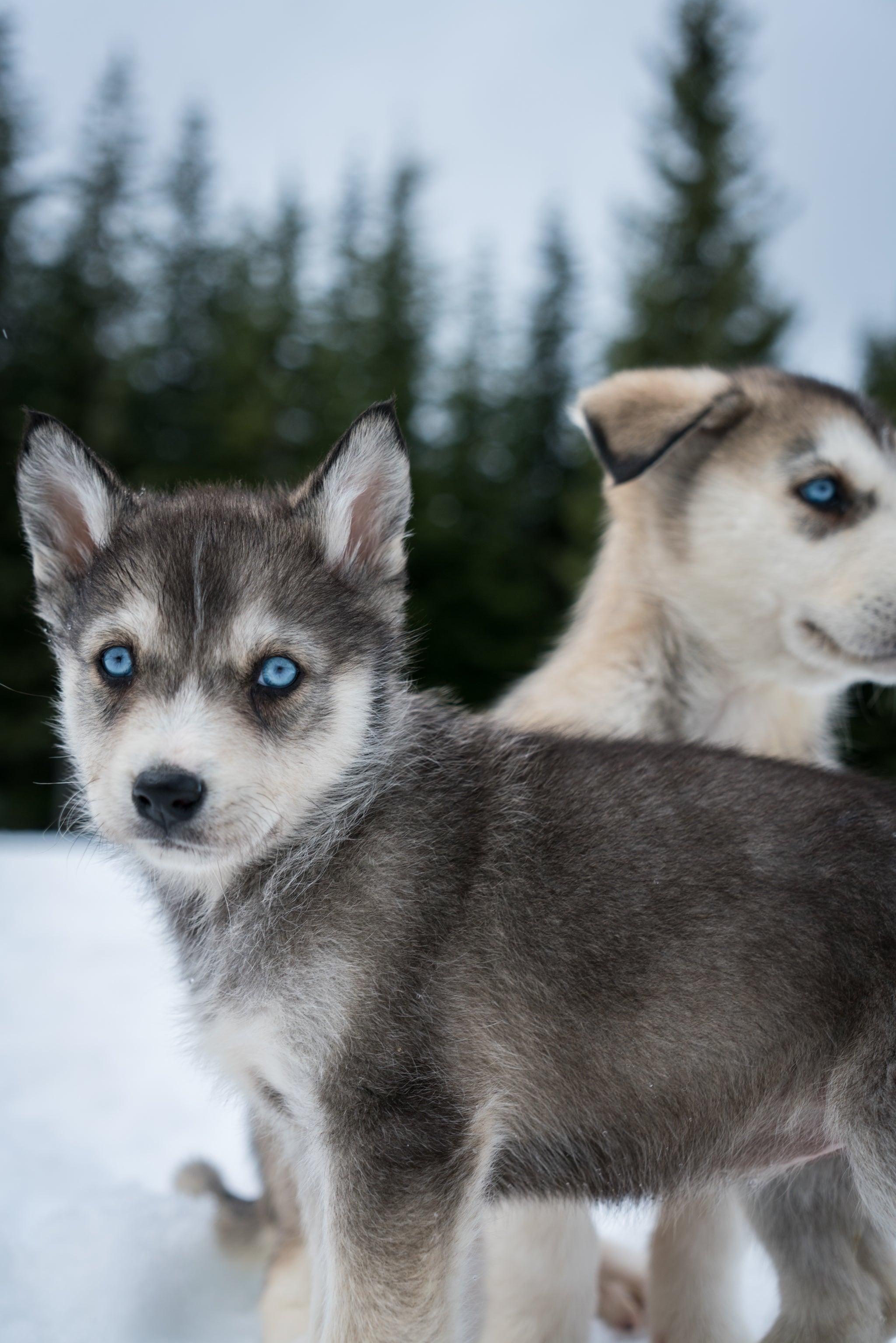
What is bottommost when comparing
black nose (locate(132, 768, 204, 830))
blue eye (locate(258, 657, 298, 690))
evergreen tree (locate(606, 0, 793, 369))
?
evergreen tree (locate(606, 0, 793, 369))

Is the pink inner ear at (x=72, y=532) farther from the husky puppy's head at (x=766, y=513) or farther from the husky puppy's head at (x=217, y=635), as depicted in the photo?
the husky puppy's head at (x=766, y=513)

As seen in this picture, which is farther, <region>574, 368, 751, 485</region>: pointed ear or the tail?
<region>574, 368, 751, 485</region>: pointed ear

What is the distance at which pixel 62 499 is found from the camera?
11.5 ft

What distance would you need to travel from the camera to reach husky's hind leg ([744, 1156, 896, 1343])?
3453mm

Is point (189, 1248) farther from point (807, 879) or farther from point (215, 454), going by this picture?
point (215, 454)

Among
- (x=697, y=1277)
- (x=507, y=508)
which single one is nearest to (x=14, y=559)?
(x=507, y=508)

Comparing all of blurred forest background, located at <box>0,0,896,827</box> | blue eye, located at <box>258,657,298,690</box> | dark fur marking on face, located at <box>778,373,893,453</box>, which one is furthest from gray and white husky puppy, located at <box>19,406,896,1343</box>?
blurred forest background, located at <box>0,0,896,827</box>

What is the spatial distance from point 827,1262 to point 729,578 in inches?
97.1

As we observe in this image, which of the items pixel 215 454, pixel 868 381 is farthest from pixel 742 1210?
pixel 868 381

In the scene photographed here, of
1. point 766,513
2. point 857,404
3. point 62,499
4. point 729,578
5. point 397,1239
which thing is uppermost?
point 62,499

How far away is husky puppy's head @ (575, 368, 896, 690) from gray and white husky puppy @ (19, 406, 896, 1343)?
1256 millimetres

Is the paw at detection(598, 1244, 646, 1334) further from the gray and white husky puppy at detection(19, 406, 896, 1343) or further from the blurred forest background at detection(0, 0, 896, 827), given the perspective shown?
the blurred forest background at detection(0, 0, 896, 827)

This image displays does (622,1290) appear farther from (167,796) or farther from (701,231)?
(701,231)

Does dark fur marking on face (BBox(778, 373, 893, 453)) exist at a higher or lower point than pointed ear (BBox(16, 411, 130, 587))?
lower
